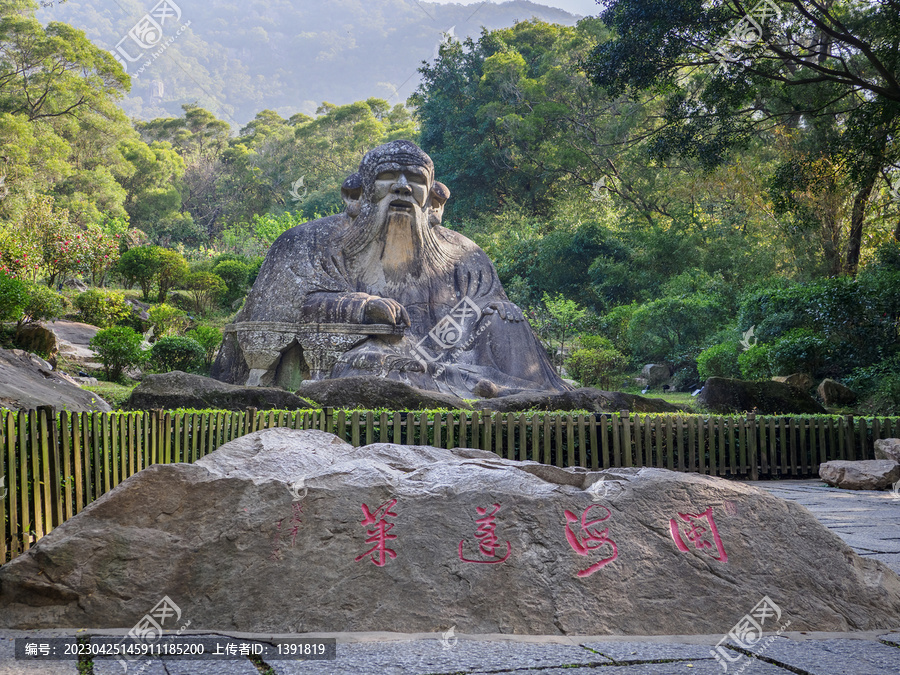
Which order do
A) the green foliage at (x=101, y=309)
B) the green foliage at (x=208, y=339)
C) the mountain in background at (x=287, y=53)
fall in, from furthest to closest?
1. the mountain in background at (x=287, y=53)
2. the green foliage at (x=101, y=309)
3. the green foliage at (x=208, y=339)

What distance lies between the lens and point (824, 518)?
5.62 meters

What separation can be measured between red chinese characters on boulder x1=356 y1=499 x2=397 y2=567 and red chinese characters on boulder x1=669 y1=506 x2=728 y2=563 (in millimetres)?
1124

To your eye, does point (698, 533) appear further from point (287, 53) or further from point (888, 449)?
point (287, 53)

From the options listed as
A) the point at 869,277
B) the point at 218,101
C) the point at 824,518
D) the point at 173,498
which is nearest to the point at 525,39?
the point at 869,277

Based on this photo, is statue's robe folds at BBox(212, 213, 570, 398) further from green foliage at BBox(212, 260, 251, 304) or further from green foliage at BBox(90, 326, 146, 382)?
green foliage at BBox(212, 260, 251, 304)

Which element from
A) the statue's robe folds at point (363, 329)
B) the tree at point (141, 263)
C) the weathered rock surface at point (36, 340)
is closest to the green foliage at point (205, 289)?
the tree at point (141, 263)

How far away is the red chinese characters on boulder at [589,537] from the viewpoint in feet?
9.58

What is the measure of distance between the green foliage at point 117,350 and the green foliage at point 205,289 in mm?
5897

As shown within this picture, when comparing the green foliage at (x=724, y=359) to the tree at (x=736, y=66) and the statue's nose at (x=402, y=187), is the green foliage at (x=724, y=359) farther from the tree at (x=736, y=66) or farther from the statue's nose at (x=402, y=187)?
the statue's nose at (x=402, y=187)

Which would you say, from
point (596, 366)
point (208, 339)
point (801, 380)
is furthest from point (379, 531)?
point (596, 366)

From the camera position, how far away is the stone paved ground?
2381 millimetres

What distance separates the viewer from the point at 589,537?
2.96m

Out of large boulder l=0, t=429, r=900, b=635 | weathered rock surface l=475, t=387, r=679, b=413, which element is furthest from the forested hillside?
large boulder l=0, t=429, r=900, b=635

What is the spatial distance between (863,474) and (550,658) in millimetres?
5985
